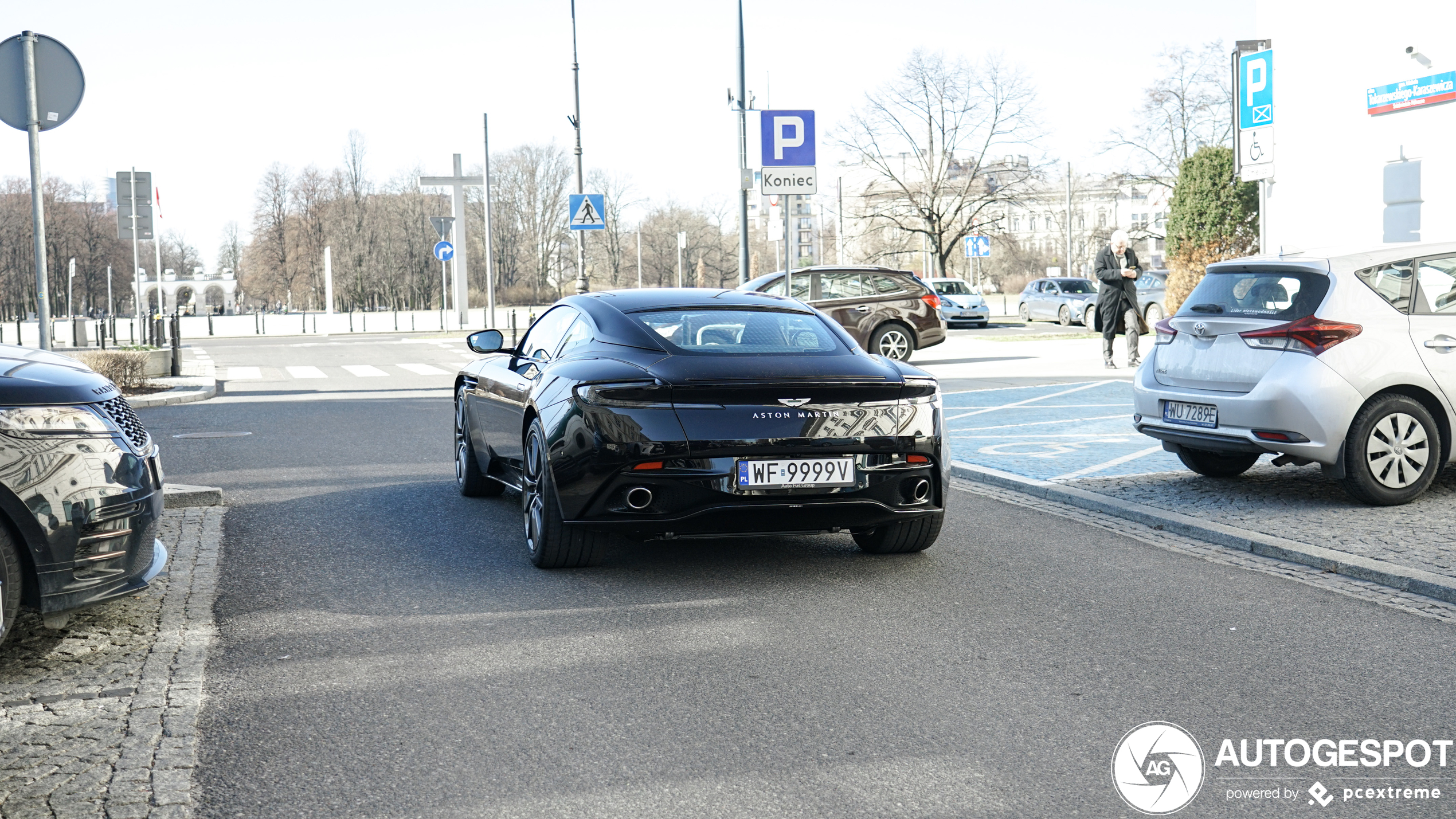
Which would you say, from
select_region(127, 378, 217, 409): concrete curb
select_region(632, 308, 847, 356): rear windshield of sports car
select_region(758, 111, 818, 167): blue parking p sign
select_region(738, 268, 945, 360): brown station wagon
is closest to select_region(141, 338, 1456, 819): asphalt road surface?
select_region(632, 308, 847, 356): rear windshield of sports car

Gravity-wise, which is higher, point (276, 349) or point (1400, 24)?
point (1400, 24)

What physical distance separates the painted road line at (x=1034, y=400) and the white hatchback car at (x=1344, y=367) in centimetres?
458

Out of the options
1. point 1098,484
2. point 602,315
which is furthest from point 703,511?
point 1098,484

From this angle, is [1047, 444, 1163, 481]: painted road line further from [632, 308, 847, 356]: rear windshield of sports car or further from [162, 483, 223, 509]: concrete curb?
[162, 483, 223, 509]: concrete curb

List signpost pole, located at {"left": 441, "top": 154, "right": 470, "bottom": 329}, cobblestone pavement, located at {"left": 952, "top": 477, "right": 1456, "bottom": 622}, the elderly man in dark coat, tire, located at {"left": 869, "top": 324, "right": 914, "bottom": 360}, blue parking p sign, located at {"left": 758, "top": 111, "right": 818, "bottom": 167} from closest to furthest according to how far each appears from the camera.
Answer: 1. cobblestone pavement, located at {"left": 952, "top": 477, "right": 1456, "bottom": 622}
2. blue parking p sign, located at {"left": 758, "top": 111, "right": 818, "bottom": 167}
3. the elderly man in dark coat
4. tire, located at {"left": 869, "top": 324, "right": 914, "bottom": 360}
5. signpost pole, located at {"left": 441, "top": 154, "right": 470, "bottom": 329}

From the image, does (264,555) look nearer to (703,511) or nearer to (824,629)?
(703,511)

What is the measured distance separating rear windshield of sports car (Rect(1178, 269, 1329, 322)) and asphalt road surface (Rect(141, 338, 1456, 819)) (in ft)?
5.74

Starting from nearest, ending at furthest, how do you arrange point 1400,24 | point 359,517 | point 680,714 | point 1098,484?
point 680,714
point 359,517
point 1098,484
point 1400,24

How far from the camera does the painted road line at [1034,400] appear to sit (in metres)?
13.5

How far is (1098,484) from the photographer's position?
8773mm

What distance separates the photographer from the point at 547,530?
618 centimetres

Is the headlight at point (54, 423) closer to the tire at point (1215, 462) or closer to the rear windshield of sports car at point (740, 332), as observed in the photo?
the rear windshield of sports car at point (740, 332)

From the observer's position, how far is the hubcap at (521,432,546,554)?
638 cm

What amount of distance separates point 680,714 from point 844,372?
233 centimetres
